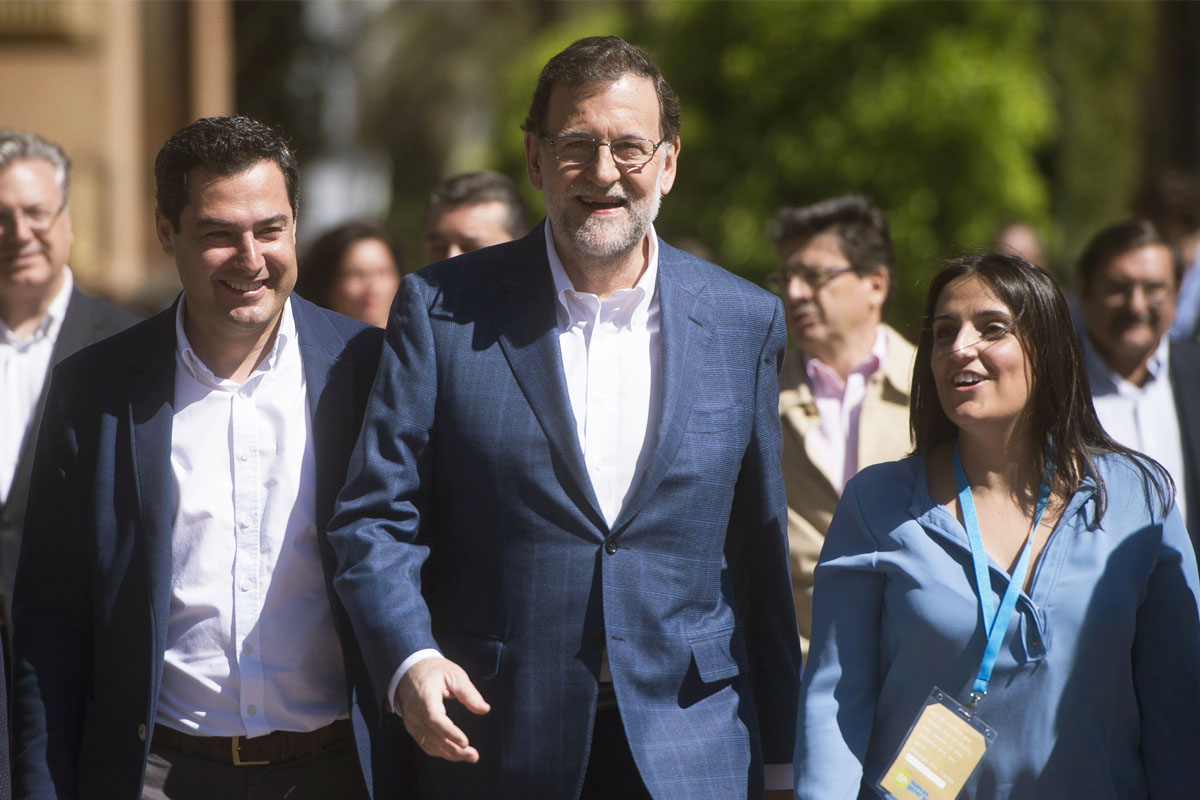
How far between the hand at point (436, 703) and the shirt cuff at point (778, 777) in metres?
0.80

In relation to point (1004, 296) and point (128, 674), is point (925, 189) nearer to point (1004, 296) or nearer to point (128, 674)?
point (1004, 296)

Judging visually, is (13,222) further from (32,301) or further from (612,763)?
(612,763)

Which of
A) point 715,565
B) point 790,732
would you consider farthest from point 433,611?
point 790,732

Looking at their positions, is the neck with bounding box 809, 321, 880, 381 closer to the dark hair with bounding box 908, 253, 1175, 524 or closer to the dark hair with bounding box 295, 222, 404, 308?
the dark hair with bounding box 908, 253, 1175, 524

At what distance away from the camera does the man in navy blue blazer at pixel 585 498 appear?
2793mm

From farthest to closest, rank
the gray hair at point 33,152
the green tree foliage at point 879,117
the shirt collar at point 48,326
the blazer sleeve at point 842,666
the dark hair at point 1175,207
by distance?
1. the green tree foliage at point 879,117
2. the dark hair at point 1175,207
3. the gray hair at point 33,152
4. the shirt collar at point 48,326
5. the blazer sleeve at point 842,666

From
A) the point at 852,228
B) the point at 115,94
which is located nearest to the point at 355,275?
the point at 852,228

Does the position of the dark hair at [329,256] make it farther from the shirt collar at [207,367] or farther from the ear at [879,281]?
the shirt collar at [207,367]

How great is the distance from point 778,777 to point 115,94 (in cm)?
1092

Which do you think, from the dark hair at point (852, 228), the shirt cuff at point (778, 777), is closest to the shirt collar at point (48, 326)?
the dark hair at point (852, 228)

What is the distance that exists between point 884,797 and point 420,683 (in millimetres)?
986

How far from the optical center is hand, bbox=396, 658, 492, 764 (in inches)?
99.7

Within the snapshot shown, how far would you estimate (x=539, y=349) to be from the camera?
9.52 ft

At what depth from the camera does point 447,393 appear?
113 inches
